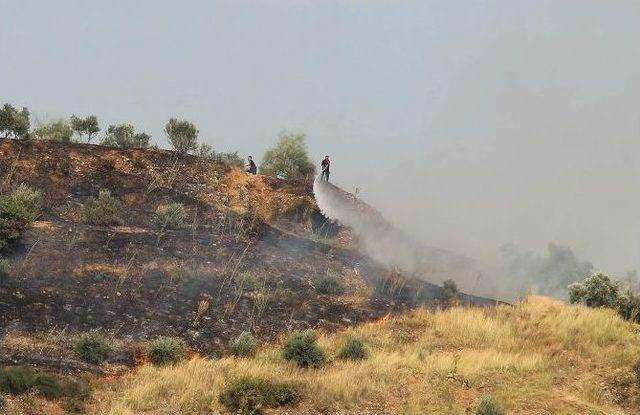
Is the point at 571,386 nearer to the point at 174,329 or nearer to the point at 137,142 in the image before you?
the point at 174,329

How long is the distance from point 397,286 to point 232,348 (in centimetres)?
993

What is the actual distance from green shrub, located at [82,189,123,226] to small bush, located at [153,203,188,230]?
4.58 ft

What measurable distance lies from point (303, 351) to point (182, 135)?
802 inches

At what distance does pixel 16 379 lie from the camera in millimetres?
12438

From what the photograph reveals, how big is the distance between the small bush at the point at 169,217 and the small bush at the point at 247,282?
458cm

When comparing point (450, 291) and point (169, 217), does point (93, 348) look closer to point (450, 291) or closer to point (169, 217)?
point (169, 217)

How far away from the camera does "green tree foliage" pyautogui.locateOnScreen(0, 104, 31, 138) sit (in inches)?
1222

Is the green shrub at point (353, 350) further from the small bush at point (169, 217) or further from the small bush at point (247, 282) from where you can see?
the small bush at point (169, 217)

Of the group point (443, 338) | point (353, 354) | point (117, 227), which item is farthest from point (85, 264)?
point (443, 338)

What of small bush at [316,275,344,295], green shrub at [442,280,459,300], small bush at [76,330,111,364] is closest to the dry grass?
small bush at [76,330,111,364]

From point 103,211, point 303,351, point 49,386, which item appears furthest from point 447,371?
point 103,211

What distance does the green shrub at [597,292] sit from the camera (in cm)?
2558

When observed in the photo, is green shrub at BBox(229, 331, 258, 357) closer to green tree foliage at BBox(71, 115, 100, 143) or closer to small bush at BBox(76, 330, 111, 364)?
small bush at BBox(76, 330, 111, 364)

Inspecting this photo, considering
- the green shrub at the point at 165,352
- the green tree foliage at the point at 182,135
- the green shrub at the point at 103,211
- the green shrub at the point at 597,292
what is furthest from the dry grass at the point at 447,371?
the green tree foliage at the point at 182,135
